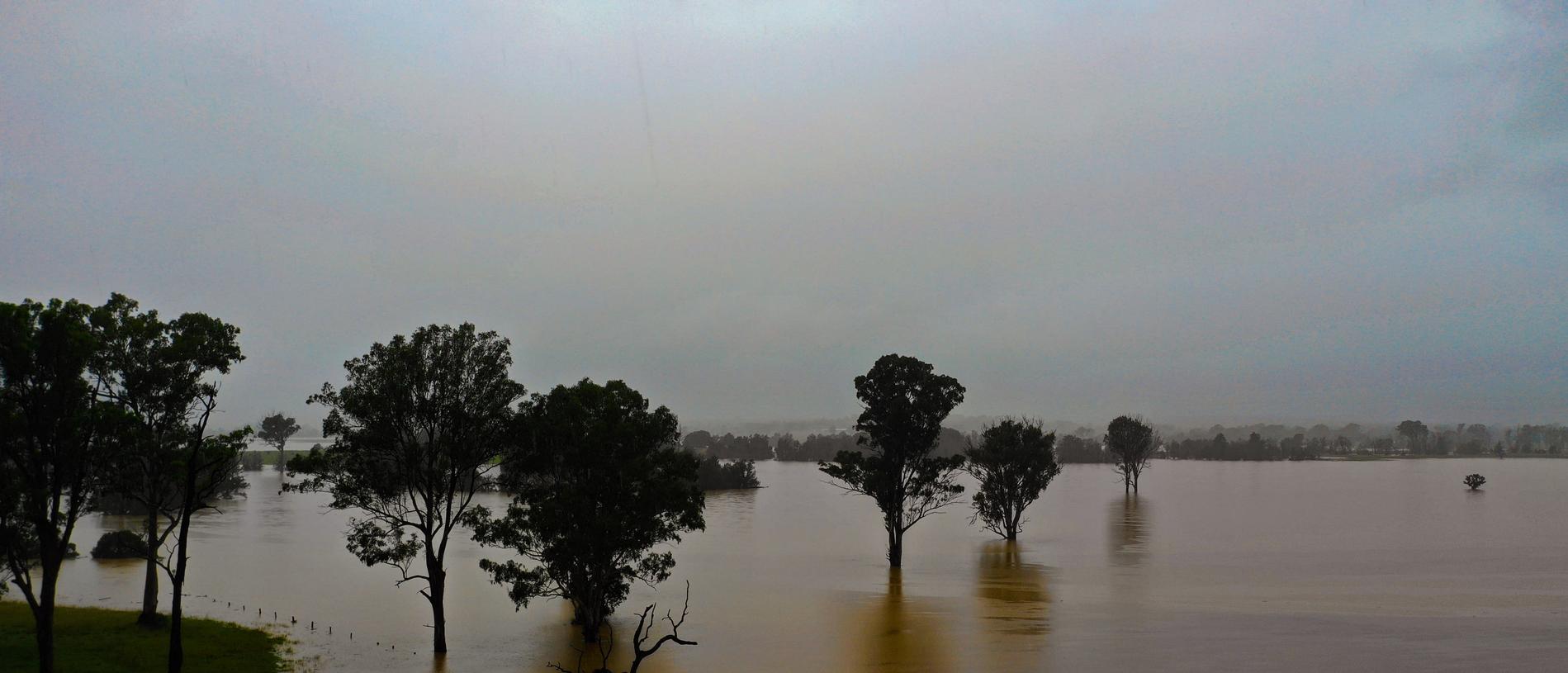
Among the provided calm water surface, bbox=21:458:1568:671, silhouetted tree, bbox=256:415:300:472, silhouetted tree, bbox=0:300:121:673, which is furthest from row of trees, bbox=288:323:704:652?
silhouetted tree, bbox=256:415:300:472

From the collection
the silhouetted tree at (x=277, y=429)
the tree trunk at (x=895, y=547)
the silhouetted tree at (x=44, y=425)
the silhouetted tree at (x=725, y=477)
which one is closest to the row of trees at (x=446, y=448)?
the silhouetted tree at (x=44, y=425)

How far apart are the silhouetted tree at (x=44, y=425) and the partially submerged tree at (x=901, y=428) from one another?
3272cm

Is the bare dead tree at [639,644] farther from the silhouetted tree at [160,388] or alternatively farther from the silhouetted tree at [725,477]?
the silhouetted tree at [725,477]

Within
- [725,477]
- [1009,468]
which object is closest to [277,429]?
[725,477]

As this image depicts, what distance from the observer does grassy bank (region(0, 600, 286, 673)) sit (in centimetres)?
2812

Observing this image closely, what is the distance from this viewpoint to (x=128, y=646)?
3062 centimetres

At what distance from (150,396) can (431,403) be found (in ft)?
29.4

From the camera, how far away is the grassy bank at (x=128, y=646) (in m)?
28.1

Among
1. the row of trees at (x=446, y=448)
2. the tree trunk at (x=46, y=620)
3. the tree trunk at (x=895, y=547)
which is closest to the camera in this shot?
the tree trunk at (x=46, y=620)

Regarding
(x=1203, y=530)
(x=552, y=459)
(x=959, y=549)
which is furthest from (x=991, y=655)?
(x=1203, y=530)

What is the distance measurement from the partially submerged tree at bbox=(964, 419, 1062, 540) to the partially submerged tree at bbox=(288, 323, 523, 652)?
132 feet

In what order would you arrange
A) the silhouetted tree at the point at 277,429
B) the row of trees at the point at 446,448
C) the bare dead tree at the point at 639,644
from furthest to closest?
the silhouetted tree at the point at 277,429
the row of trees at the point at 446,448
the bare dead tree at the point at 639,644

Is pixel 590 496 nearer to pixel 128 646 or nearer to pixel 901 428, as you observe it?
pixel 128 646

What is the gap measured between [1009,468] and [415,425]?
46.1m
